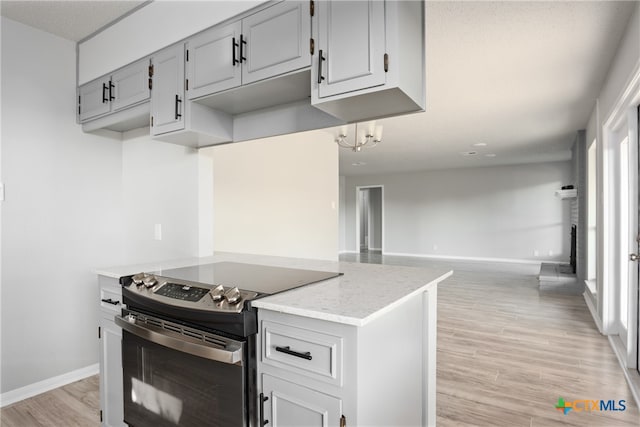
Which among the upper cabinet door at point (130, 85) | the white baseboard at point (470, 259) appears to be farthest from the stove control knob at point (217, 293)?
the white baseboard at point (470, 259)

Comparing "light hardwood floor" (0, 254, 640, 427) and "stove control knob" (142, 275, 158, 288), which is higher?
"stove control knob" (142, 275, 158, 288)

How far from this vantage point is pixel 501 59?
300 cm

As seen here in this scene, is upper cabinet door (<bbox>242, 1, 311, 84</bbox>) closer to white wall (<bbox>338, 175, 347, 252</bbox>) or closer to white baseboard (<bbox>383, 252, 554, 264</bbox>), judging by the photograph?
white baseboard (<bbox>383, 252, 554, 264</bbox>)

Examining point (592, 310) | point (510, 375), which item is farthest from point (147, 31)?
point (592, 310)

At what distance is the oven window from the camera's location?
4.50ft

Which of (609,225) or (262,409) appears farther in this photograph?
(609,225)

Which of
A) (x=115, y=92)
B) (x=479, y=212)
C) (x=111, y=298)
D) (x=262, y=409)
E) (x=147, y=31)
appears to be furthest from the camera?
(x=479, y=212)

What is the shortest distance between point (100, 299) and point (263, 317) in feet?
4.04

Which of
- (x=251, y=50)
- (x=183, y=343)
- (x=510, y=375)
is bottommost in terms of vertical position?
(x=510, y=375)

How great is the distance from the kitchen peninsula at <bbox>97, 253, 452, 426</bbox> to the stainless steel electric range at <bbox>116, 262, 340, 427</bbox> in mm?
55

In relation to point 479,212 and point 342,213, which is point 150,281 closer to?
point 479,212

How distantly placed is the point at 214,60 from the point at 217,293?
1232 mm

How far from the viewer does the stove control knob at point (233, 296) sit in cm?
136

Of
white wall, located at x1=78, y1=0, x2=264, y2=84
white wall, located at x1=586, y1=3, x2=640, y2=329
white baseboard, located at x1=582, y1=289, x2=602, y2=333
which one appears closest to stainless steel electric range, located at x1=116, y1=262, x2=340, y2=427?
white wall, located at x1=78, y1=0, x2=264, y2=84
